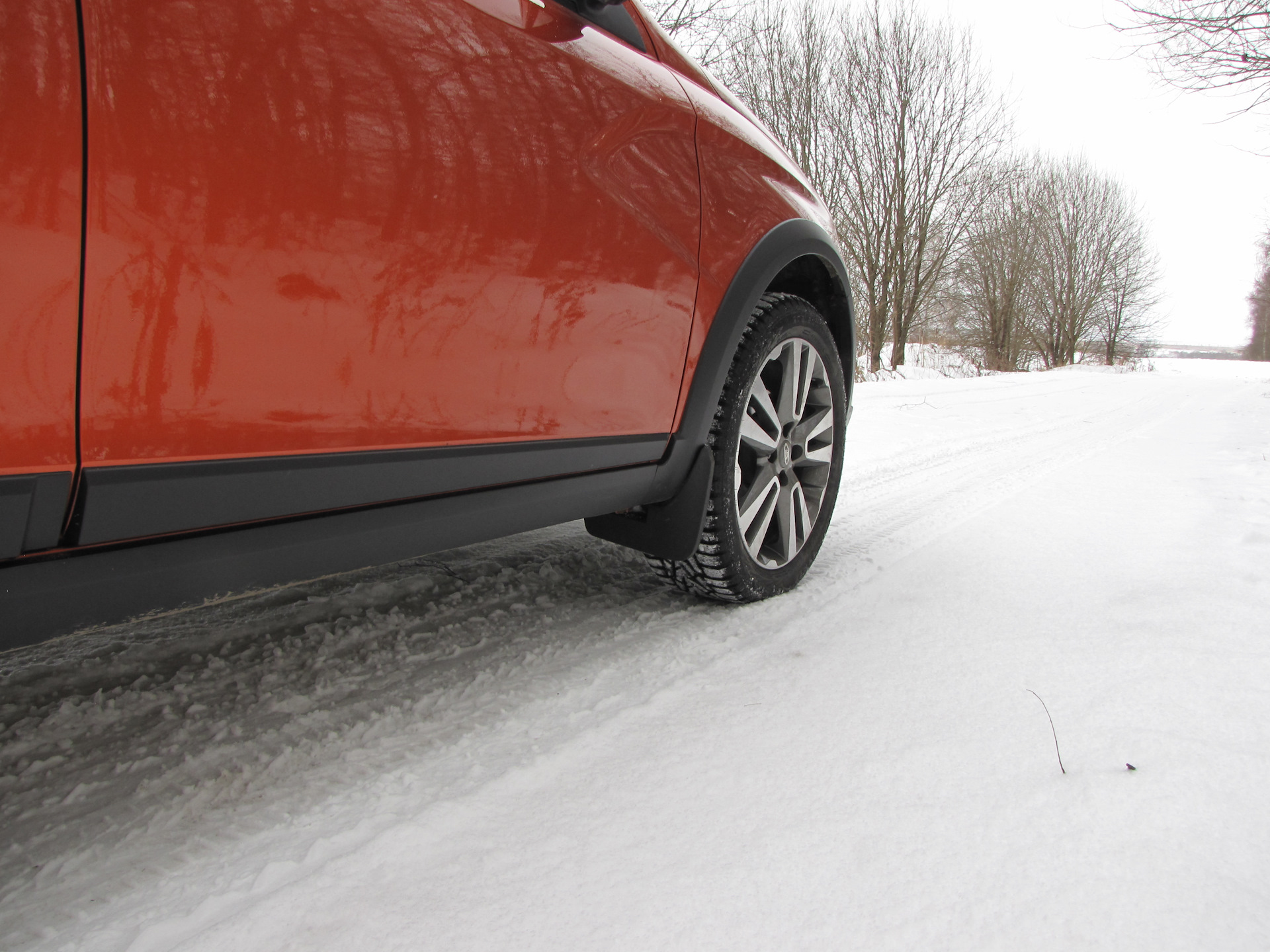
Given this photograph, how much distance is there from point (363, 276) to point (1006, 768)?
125cm

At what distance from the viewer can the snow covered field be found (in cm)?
92

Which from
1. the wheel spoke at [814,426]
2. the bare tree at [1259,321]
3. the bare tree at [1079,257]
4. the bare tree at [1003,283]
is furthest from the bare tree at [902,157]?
the bare tree at [1259,321]

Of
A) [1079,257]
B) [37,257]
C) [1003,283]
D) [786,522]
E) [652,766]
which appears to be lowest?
[652,766]

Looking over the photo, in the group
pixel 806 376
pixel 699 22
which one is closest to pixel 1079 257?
pixel 699 22

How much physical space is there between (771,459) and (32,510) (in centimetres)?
163

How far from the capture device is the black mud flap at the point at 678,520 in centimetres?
180

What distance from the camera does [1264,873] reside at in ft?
3.14

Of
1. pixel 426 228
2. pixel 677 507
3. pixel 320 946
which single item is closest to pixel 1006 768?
pixel 677 507

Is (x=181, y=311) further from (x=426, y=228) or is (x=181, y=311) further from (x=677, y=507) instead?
(x=677, y=507)

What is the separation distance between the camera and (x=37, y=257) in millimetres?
772

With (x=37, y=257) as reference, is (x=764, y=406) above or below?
below

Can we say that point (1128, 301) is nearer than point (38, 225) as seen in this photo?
No

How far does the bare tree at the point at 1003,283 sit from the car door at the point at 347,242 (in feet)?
77.2

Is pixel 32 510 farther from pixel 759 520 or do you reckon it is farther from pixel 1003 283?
pixel 1003 283
